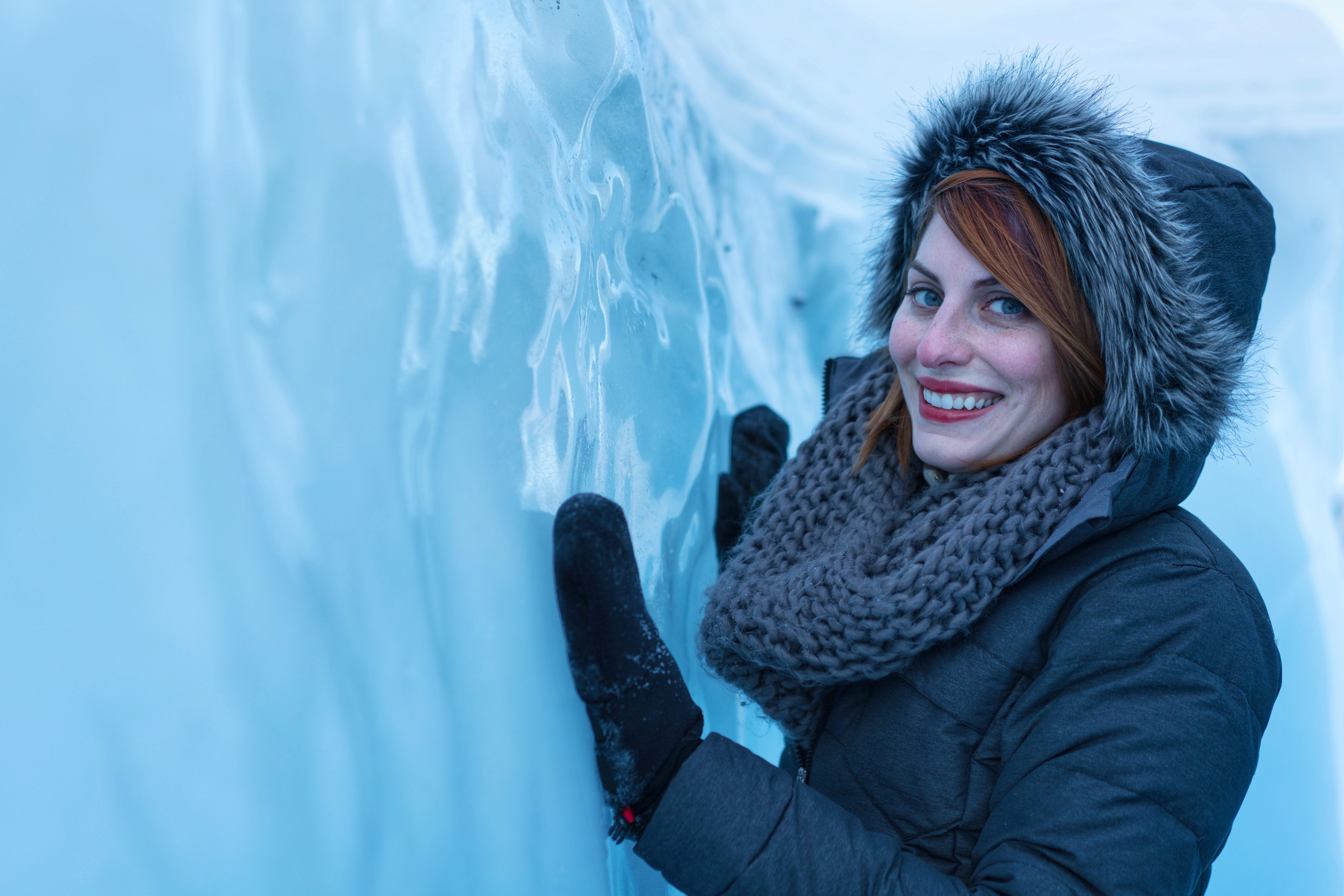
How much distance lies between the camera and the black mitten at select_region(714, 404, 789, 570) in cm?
153

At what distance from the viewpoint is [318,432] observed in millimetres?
881

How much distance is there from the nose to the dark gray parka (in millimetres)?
146

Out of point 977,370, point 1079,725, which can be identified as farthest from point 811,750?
point 977,370

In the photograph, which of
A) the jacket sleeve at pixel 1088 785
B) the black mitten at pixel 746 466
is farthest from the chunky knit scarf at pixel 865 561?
the black mitten at pixel 746 466

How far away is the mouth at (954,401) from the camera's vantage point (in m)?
1.09

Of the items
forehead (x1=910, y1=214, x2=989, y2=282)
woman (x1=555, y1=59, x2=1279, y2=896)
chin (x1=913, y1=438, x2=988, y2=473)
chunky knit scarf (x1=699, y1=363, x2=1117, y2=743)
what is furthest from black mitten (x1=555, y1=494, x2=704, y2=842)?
forehead (x1=910, y1=214, x2=989, y2=282)

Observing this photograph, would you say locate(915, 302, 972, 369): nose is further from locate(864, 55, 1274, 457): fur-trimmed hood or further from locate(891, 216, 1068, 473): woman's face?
locate(864, 55, 1274, 457): fur-trimmed hood

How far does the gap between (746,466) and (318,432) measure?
0.86 metres

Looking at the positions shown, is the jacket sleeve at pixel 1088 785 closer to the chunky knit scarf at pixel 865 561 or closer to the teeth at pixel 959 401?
the chunky knit scarf at pixel 865 561

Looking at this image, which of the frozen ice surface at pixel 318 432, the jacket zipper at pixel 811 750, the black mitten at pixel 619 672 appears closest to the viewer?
the frozen ice surface at pixel 318 432

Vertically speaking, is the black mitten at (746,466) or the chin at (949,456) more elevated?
the chin at (949,456)

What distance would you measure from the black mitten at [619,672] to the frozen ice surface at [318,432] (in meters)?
0.07

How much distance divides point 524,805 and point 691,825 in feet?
0.67

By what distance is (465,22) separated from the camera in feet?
3.45
